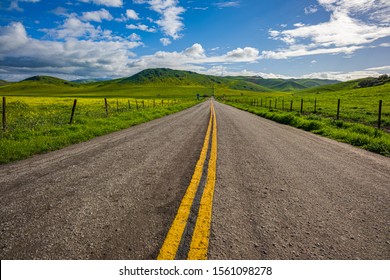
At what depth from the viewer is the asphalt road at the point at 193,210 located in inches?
87.1

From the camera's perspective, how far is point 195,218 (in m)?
2.70

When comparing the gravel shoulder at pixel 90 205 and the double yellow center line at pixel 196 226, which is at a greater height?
the double yellow center line at pixel 196 226

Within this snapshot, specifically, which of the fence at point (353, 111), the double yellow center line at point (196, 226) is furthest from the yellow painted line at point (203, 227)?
the fence at point (353, 111)

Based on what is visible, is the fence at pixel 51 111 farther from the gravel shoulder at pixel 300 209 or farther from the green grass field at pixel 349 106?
the green grass field at pixel 349 106

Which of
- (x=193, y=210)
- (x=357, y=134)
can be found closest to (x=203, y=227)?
(x=193, y=210)

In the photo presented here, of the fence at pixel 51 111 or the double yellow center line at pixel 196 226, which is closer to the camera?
the double yellow center line at pixel 196 226

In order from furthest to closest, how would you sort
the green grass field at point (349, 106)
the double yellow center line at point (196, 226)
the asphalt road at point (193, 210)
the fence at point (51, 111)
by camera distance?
the green grass field at point (349, 106) → the fence at point (51, 111) → the asphalt road at point (193, 210) → the double yellow center line at point (196, 226)

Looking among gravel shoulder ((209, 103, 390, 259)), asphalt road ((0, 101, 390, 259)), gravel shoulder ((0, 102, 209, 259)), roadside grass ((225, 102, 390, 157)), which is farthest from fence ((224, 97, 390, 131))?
gravel shoulder ((0, 102, 209, 259))

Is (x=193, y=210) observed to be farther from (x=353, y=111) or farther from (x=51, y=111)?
(x=51, y=111)

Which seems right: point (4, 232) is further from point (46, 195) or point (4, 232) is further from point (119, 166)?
point (119, 166)

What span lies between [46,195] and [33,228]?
0.99 metres

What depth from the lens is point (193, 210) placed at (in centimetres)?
290

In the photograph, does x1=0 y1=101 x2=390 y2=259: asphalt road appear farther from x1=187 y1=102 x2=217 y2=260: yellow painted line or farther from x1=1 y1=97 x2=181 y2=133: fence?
x1=1 y1=97 x2=181 y2=133: fence

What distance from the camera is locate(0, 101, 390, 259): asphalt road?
2.21 meters
